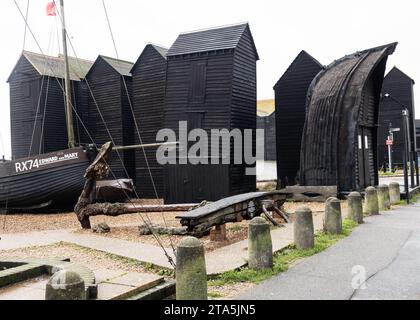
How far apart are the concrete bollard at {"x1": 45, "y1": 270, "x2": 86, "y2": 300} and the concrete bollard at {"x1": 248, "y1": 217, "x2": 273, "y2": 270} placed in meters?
3.45

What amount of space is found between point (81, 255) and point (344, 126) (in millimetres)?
12773

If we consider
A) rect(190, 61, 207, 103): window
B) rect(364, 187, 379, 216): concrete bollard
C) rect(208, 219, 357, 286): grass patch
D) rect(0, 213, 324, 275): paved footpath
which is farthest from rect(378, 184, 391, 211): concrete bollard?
rect(190, 61, 207, 103): window

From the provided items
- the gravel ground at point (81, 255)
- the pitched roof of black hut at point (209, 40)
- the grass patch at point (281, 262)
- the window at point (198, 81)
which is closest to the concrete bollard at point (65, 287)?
the grass patch at point (281, 262)

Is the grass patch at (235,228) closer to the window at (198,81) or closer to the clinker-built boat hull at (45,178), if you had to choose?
the window at (198,81)

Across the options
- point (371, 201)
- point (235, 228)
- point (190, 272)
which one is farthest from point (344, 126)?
point (190, 272)

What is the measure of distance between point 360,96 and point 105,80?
1535cm

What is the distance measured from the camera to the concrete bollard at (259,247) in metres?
6.86

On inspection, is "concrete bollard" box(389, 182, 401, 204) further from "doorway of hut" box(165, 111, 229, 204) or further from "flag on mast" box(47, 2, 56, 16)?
"flag on mast" box(47, 2, 56, 16)

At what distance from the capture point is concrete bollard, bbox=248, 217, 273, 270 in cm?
686

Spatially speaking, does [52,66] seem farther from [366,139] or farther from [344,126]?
[366,139]

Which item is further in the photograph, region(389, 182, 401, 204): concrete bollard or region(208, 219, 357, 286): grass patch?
region(389, 182, 401, 204): concrete bollard

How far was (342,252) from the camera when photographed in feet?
26.9

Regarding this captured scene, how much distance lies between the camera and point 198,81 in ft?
63.8
